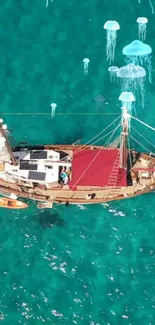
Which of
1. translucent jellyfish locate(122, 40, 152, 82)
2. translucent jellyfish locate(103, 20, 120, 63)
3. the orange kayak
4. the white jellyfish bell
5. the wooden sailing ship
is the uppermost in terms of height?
translucent jellyfish locate(103, 20, 120, 63)

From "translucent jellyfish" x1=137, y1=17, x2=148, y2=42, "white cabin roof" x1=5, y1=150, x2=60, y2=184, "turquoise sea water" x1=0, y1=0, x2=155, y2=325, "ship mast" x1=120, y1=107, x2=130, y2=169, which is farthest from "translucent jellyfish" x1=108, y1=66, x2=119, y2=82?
"white cabin roof" x1=5, y1=150, x2=60, y2=184

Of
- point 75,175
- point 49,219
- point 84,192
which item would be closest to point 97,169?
point 75,175

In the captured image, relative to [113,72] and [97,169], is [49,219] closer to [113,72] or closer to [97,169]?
[97,169]

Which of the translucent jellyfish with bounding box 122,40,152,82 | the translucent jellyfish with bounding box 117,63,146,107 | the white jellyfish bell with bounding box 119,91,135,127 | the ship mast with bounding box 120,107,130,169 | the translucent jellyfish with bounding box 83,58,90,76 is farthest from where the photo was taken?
the translucent jellyfish with bounding box 83,58,90,76

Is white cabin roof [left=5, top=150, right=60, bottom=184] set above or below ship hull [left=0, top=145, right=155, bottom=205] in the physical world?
above

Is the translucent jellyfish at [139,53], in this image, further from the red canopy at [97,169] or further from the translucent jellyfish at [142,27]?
the red canopy at [97,169]

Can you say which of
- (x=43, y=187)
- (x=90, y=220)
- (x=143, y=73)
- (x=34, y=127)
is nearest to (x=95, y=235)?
(x=90, y=220)

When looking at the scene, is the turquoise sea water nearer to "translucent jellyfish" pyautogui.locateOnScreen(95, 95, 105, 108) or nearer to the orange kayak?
"translucent jellyfish" pyautogui.locateOnScreen(95, 95, 105, 108)
